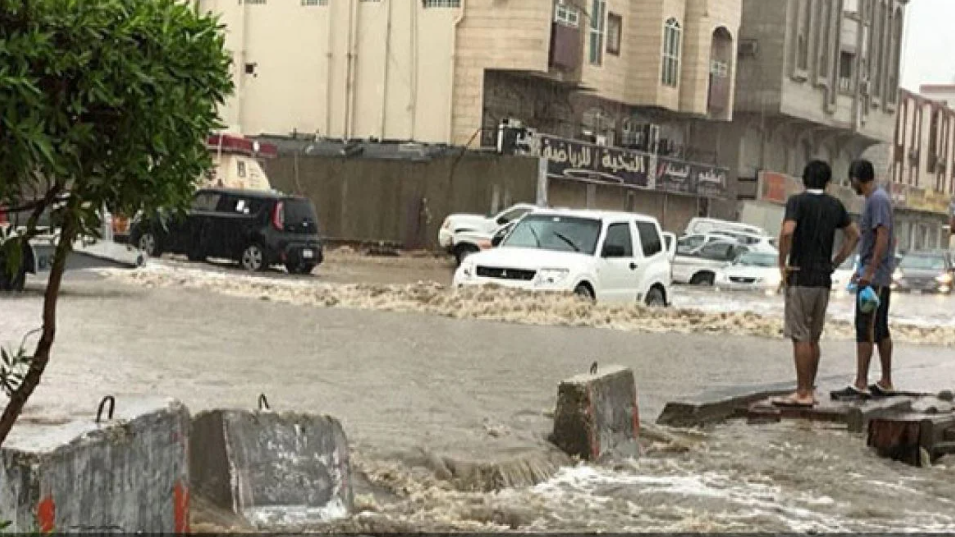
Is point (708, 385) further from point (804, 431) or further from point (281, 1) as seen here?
point (281, 1)

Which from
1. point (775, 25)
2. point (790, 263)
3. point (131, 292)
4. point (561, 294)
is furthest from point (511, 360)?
point (775, 25)

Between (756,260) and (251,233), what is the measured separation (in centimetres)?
1495

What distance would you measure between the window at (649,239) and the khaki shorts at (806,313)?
13863 mm

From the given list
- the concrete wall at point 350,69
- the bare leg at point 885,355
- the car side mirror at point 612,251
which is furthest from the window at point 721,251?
Result: the bare leg at point 885,355

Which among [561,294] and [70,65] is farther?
[561,294]

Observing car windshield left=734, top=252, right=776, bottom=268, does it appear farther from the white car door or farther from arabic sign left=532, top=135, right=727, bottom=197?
the white car door

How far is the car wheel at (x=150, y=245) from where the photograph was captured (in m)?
38.1

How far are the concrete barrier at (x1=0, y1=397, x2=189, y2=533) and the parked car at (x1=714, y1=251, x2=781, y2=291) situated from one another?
1501 inches

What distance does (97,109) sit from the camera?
550 centimetres

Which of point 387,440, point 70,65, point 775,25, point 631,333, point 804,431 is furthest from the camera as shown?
point 775,25

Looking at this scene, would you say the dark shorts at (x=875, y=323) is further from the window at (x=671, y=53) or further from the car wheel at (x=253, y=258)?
the window at (x=671, y=53)

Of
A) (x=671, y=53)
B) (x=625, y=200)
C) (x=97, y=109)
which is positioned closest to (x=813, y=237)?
(x=97, y=109)

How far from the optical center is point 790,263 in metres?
13.2

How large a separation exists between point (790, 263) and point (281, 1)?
44265 mm
